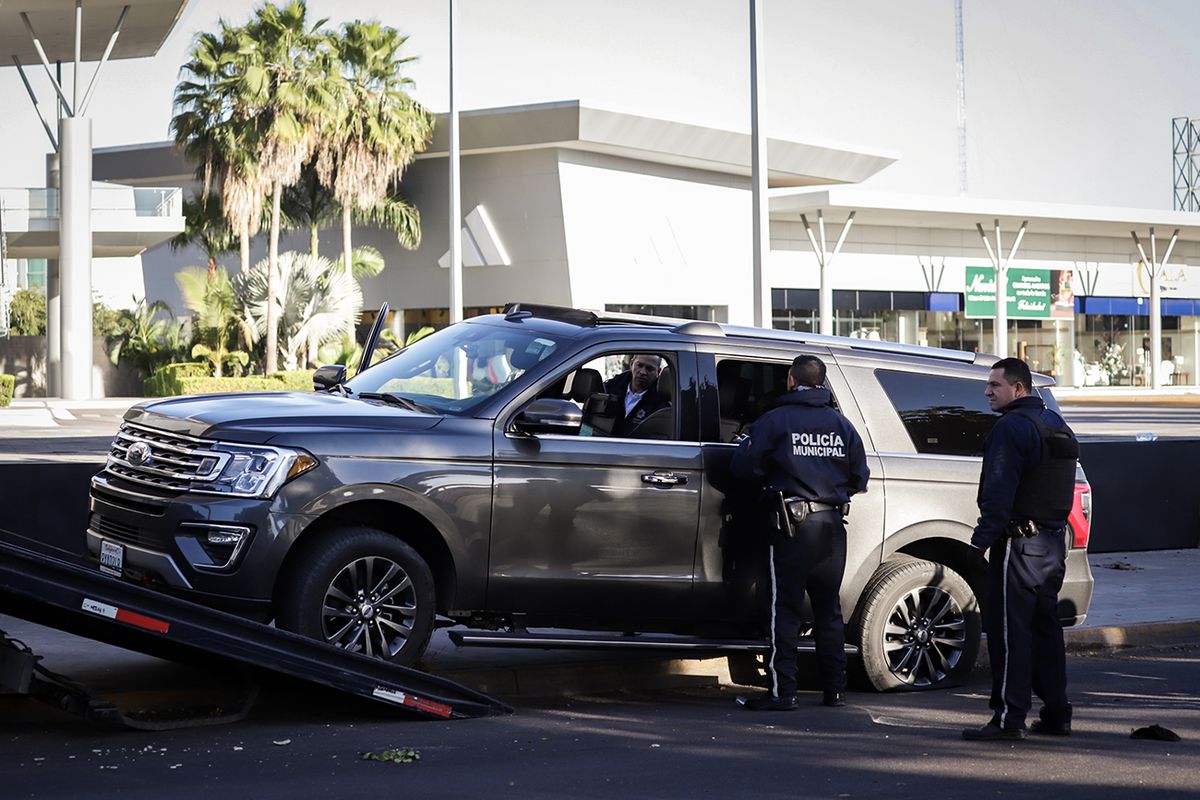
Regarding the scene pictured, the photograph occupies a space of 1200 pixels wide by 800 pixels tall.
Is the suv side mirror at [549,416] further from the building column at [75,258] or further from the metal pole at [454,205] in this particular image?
the building column at [75,258]

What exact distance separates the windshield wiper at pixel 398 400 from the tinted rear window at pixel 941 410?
272 centimetres

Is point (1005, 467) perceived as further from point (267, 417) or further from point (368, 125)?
point (368, 125)

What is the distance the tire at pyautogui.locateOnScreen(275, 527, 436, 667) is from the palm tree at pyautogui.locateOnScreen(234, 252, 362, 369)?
36778 millimetres

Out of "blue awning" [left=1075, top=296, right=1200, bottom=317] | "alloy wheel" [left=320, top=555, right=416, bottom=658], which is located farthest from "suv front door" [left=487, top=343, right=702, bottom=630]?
"blue awning" [left=1075, top=296, right=1200, bottom=317]

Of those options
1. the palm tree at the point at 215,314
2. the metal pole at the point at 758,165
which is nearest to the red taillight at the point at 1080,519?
the metal pole at the point at 758,165

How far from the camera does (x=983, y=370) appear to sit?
907cm

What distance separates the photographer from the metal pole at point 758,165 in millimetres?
17703

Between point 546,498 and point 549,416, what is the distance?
475 millimetres

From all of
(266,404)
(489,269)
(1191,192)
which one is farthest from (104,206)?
(1191,192)

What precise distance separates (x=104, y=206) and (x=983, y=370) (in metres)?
41.6

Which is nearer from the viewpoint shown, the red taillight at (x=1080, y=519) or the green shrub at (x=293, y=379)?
the red taillight at (x=1080, y=519)

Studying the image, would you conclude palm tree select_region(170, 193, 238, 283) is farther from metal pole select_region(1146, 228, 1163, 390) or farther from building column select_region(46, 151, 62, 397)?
metal pole select_region(1146, 228, 1163, 390)

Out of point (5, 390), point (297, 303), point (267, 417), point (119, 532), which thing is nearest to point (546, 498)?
point (267, 417)

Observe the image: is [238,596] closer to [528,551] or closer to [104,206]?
[528,551]
